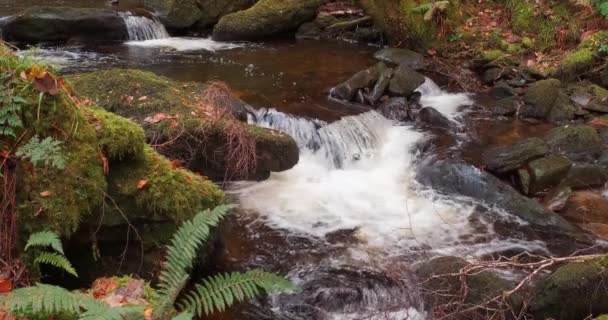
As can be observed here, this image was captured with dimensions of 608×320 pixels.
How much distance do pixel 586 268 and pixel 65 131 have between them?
431 cm

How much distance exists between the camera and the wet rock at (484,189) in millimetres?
6871

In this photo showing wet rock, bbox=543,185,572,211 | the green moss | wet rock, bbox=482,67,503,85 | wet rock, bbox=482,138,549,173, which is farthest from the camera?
wet rock, bbox=482,67,503,85

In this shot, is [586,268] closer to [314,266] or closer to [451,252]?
[451,252]

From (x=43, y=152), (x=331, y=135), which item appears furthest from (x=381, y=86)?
(x=43, y=152)

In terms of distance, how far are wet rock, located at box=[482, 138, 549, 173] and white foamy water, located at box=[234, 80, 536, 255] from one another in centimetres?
88

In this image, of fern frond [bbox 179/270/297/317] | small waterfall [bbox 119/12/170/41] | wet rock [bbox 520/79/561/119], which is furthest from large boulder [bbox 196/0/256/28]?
fern frond [bbox 179/270/297/317]

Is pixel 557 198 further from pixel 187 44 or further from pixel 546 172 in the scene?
pixel 187 44

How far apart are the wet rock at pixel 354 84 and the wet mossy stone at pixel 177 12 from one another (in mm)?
5941

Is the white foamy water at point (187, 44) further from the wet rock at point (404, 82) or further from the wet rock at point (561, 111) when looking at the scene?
the wet rock at point (561, 111)

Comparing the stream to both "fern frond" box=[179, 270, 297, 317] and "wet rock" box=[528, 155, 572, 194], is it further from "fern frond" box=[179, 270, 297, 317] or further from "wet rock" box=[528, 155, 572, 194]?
"fern frond" box=[179, 270, 297, 317]

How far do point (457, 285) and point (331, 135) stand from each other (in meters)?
4.20

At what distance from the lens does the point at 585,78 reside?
1102cm

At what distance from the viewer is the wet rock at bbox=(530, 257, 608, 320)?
4590 millimetres

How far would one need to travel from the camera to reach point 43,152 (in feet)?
10.6
